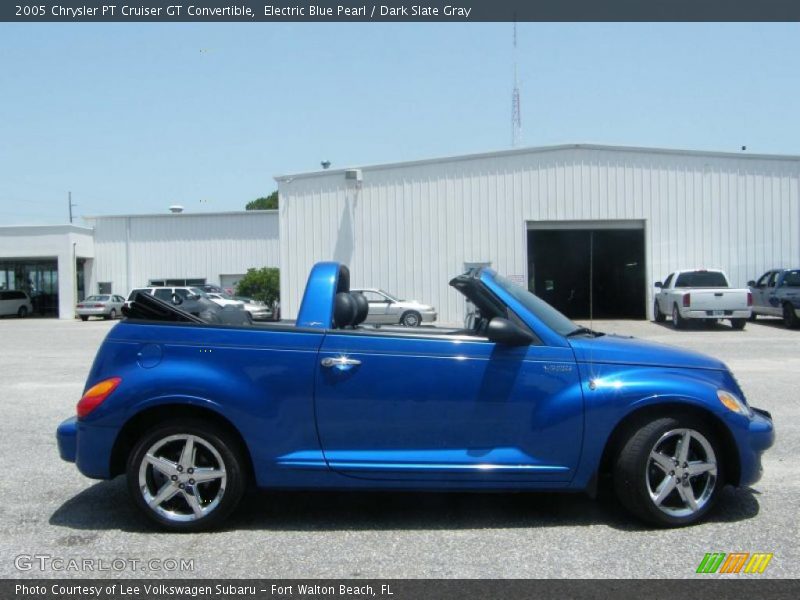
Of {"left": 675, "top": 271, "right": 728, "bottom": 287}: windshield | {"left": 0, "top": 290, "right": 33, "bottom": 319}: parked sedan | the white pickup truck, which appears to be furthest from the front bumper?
{"left": 0, "top": 290, "right": 33, "bottom": 319}: parked sedan

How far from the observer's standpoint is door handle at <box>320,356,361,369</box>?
4.50 m

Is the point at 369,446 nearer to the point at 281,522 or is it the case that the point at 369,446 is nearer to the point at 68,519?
the point at 281,522

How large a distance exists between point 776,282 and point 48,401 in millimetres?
21542

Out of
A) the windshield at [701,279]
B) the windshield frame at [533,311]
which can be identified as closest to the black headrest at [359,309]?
the windshield frame at [533,311]

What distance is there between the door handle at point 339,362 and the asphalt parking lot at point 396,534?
3.43 ft

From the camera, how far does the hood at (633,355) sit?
4577 mm

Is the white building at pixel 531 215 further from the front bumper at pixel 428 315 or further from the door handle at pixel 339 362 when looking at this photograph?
the door handle at pixel 339 362

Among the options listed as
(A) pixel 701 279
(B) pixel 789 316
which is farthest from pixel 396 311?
(B) pixel 789 316

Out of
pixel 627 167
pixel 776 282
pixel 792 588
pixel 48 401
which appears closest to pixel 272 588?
pixel 792 588

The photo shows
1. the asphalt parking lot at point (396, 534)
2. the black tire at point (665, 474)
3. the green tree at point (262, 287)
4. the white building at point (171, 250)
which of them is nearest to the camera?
the asphalt parking lot at point (396, 534)

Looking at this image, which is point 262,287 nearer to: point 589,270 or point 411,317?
point 411,317

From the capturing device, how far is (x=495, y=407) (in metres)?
4.46

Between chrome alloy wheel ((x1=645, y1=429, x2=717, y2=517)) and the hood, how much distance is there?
45cm

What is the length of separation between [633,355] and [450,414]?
1238 mm
